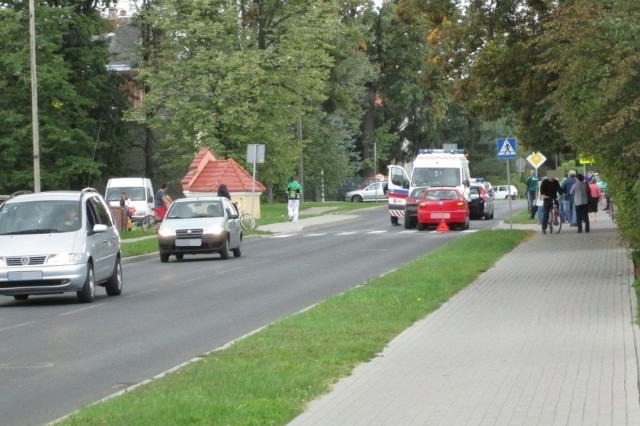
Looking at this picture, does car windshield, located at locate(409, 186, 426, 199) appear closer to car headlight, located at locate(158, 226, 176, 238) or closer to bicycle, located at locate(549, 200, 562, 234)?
bicycle, located at locate(549, 200, 562, 234)

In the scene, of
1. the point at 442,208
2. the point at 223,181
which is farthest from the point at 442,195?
the point at 223,181

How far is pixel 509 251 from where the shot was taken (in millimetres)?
32625

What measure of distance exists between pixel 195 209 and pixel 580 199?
459 inches

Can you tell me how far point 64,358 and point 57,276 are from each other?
22.7ft

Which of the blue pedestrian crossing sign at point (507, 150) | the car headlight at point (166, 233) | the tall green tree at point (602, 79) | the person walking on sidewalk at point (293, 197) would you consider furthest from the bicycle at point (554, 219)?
the tall green tree at point (602, 79)

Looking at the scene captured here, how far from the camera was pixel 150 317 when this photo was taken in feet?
64.0

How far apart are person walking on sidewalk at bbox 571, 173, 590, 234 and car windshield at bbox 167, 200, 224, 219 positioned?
10857 millimetres

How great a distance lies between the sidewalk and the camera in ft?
32.2

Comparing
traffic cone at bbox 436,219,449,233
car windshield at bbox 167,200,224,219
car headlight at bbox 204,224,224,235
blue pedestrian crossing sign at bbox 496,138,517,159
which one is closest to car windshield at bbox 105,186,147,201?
traffic cone at bbox 436,219,449,233

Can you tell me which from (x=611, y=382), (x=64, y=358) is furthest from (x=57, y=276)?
(x=611, y=382)

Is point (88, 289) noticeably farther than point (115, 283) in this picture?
No

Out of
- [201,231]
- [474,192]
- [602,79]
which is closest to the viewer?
[602,79]

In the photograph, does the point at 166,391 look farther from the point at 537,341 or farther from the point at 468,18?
the point at 468,18

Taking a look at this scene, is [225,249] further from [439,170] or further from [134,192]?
[134,192]
